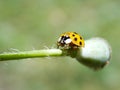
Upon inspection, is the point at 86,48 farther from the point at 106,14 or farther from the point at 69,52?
the point at 106,14

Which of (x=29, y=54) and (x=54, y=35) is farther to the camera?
(x=54, y=35)

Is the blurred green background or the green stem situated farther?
the blurred green background

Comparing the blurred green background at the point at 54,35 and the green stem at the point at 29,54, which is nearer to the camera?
the green stem at the point at 29,54

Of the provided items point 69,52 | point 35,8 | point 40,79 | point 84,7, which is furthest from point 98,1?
point 69,52

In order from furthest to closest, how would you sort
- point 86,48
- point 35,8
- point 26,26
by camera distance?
point 35,8 < point 26,26 < point 86,48

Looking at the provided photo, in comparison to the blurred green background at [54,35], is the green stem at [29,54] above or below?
below

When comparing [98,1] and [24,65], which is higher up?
[98,1]

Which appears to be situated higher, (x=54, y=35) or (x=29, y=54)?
(x=54, y=35)

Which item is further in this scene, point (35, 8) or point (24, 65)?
point (35, 8)
